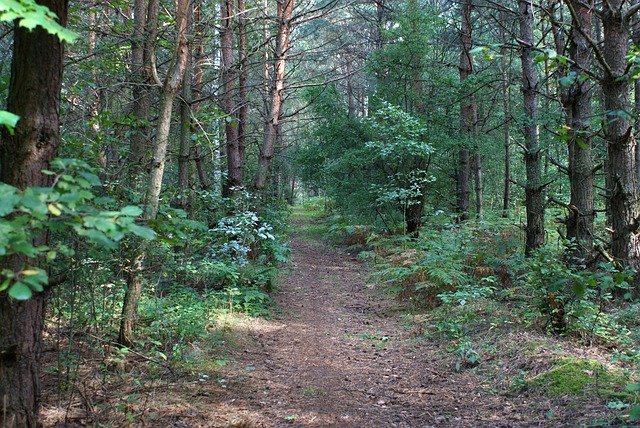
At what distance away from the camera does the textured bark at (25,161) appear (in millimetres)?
3305

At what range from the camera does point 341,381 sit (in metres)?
5.89

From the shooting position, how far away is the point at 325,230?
2262cm

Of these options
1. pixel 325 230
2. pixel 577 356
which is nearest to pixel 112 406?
pixel 577 356

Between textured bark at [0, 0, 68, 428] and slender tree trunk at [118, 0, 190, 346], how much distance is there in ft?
7.05

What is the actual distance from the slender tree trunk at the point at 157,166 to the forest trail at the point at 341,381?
4.43 feet

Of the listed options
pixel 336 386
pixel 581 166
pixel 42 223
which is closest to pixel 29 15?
pixel 42 223

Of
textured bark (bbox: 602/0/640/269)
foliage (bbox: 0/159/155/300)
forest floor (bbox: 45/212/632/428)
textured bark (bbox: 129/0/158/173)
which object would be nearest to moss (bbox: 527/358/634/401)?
forest floor (bbox: 45/212/632/428)

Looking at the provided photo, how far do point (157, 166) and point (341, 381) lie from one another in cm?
339

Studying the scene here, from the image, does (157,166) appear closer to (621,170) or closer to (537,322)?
(537,322)

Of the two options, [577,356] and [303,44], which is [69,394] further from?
[303,44]

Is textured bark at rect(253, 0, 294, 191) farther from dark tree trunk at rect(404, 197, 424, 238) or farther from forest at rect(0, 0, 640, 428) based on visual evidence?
dark tree trunk at rect(404, 197, 424, 238)

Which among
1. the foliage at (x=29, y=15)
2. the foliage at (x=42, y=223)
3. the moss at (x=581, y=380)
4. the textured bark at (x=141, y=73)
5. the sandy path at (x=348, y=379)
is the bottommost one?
the sandy path at (x=348, y=379)

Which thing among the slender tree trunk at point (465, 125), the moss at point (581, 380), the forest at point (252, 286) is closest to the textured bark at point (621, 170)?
the forest at point (252, 286)

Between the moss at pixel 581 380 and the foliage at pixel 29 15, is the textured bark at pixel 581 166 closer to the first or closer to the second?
the moss at pixel 581 380
